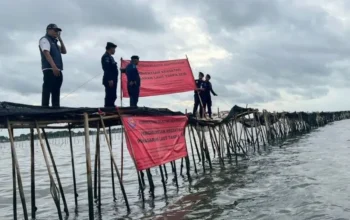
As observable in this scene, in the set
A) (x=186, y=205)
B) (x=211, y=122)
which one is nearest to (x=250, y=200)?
(x=186, y=205)

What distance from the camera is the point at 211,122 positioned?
16.4 metres

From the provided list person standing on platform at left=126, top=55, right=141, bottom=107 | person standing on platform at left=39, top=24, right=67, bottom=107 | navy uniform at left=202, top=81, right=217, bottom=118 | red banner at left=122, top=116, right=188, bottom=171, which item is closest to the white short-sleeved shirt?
person standing on platform at left=39, top=24, right=67, bottom=107

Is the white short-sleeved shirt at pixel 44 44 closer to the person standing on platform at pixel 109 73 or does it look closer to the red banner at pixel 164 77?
the person standing on platform at pixel 109 73

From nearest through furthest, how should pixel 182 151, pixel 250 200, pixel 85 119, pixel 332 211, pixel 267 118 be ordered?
pixel 85 119 → pixel 332 211 → pixel 250 200 → pixel 182 151 → pixel 267 118

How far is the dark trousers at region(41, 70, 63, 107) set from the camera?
8.01 meters

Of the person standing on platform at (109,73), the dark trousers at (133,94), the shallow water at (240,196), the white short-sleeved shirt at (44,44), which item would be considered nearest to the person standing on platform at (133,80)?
the dark trousers at (133,94)

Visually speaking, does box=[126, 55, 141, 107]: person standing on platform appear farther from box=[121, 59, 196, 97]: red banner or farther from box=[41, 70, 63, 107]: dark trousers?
box=[41, 70, 63, 107]: dark trousers

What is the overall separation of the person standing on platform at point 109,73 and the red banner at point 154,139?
4.16 feet

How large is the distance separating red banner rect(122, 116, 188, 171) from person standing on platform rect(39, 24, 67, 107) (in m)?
1.53

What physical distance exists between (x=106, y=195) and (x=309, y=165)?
783 centimetres

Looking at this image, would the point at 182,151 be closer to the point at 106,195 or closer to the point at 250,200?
the point at 250,200

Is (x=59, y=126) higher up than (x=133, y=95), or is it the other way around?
(x=133, y=95)

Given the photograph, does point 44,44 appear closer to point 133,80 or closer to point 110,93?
point 110,93

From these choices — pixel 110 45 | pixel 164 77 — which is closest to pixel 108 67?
pixel 110 45
